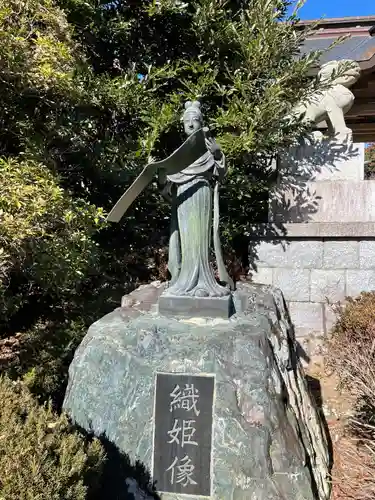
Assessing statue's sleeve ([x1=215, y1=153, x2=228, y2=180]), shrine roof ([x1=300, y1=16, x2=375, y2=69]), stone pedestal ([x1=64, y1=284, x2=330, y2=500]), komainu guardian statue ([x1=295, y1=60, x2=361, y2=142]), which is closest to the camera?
stone pedestal ([x1=64, y1=284, x2=330, y2=500])

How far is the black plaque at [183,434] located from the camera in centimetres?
273

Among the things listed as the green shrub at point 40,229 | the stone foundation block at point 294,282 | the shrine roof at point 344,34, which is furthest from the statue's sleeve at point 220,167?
the shrine roof at point 344,34

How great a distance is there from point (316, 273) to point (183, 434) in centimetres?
338

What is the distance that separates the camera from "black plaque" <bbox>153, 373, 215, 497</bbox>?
2732 millimetres

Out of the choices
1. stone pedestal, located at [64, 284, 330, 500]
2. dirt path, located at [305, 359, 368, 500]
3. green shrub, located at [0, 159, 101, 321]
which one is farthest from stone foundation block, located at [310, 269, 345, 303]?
green shrub, located at [0, 159, 101, 321]

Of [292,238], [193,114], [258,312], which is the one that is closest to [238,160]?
[292,238]

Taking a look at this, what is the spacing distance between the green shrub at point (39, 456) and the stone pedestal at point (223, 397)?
478 mm

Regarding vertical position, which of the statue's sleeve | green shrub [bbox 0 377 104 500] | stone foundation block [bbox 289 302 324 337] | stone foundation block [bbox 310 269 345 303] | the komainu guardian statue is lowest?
green shrub [bbox 0 377 104 500]

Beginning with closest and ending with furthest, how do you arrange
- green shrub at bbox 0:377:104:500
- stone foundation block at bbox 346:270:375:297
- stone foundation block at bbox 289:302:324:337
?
green shrub at bbox 0:377:104:500
stone foundation block at bbox 346:270:375:297
stone foundation block at bbox 289:302:324:337

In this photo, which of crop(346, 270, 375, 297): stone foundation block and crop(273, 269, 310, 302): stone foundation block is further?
crop(273, 269, 310, 302): stone foundation block

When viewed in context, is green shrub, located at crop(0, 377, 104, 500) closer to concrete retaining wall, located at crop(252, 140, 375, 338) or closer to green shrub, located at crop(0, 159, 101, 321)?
green shrub, located at crop(0, 159, 101, 321)

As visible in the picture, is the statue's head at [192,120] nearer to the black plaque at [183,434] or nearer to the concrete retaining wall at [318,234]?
the black plaque at [183,434]

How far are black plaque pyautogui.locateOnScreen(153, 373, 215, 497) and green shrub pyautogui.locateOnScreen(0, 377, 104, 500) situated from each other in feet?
1.74

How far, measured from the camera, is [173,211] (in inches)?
140
